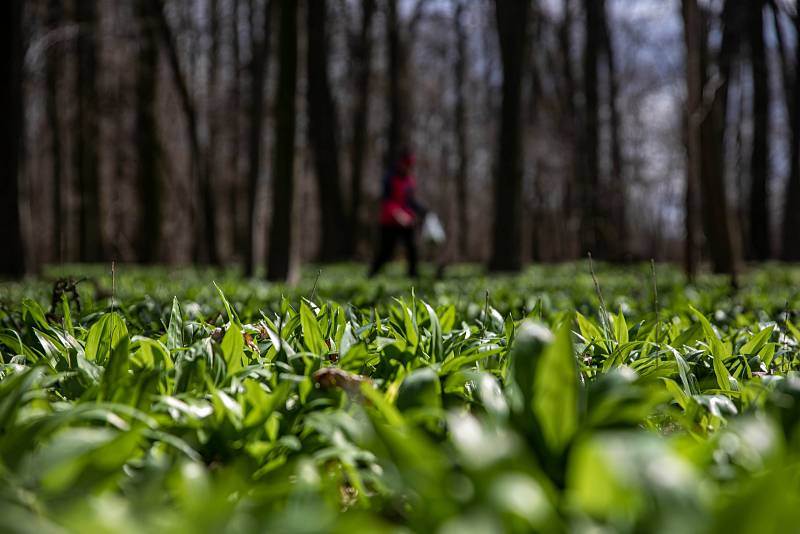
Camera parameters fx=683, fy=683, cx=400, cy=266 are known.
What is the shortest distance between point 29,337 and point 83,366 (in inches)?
35.3

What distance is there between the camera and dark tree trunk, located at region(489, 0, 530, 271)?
1167 cm

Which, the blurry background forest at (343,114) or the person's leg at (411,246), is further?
the person's leg at (411,246)

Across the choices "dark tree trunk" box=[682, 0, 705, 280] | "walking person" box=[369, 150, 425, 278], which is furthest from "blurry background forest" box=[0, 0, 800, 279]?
"walking person" box=[369, 150, 425, 278]

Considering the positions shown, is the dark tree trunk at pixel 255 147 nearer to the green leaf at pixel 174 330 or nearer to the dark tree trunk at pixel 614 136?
the green leaf at pixel 174 330

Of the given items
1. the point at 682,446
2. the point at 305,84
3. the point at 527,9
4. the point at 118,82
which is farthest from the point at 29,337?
the point at 118,82

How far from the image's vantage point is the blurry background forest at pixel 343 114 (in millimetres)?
8625

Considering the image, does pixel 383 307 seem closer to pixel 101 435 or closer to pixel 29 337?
pixel 29 337

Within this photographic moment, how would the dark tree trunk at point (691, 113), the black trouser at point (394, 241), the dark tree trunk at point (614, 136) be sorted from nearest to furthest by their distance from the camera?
the dark tree trunk at point (691, 113) → the black trouser at point (394, 241) → the dark tree trunk at point (614, 136)

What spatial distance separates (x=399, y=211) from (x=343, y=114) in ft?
64.6

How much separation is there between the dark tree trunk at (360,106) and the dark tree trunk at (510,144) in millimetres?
7356

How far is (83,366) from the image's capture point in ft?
6.23

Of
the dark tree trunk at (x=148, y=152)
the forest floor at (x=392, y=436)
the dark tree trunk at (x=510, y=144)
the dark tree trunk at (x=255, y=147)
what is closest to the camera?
the forest floor at (x=392, y=436)

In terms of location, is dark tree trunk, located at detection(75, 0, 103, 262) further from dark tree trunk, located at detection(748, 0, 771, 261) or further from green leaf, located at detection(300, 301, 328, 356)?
dark tree trunk, located at detection(748, 0, 771, 261)

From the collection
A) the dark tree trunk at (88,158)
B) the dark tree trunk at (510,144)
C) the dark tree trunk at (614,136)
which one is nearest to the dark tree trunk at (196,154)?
the dark tree trunk at (88,158)
